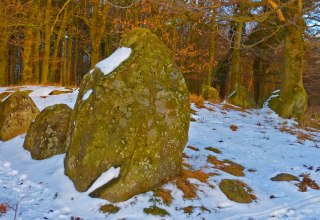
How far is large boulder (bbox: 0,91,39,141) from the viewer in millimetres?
8508

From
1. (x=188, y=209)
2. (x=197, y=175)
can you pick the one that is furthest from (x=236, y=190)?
(x=188, y=209)

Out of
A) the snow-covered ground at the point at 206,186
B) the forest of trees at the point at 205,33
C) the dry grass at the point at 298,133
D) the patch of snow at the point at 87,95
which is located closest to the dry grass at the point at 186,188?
the snow-covered ground at the point at 206,186

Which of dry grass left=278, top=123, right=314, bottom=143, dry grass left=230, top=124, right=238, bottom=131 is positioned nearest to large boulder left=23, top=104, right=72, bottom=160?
dry grass left=230, top=124, right=238, bottom=131

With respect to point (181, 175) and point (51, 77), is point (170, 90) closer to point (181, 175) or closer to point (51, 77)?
point (181, 175)

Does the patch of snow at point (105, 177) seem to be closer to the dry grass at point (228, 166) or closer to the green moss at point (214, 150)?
the dry grass at point (228, 166)

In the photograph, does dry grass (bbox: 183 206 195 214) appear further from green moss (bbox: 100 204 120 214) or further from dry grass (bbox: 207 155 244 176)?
dry grass (bbox: 207 155 244 176)

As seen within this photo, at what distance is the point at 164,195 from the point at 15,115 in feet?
16.4

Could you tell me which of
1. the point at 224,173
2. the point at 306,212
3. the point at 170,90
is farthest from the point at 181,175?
the point at 306,212

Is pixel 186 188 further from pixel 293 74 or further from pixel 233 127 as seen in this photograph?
pixel 293 74

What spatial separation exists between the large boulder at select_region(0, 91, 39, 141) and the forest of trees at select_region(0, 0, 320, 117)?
11.1ft

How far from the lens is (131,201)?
5.35 meters

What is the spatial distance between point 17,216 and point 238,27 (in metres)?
16.6

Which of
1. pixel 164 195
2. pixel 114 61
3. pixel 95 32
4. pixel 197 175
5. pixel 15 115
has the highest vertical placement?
pixel 95 32

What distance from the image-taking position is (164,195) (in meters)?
5.52
